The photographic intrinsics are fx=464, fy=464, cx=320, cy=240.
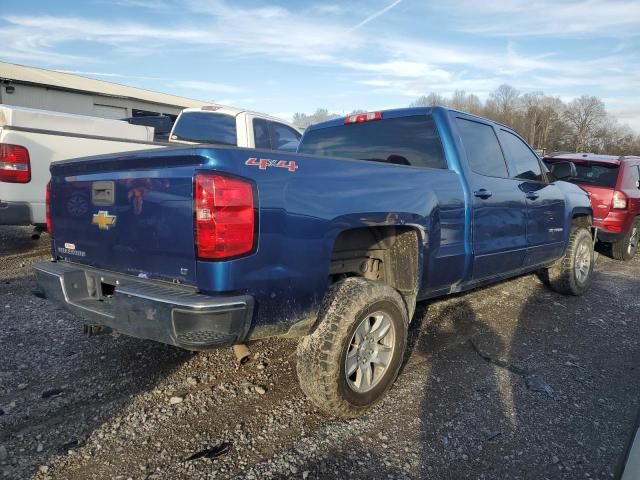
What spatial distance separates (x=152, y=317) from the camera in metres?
2.22

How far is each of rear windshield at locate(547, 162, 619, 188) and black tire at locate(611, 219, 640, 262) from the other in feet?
2.93

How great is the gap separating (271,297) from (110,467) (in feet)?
3.77

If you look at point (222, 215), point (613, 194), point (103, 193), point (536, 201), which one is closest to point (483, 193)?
point (536, 201)

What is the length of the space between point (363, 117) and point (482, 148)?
108cm

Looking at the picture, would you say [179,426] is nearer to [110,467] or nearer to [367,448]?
[110,467]

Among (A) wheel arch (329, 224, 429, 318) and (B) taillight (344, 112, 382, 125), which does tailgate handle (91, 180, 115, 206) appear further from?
(B) taillight (344, 112, 382, 125)

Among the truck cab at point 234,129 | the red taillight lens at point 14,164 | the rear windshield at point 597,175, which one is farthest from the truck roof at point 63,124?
the rear windshield at point 597,175

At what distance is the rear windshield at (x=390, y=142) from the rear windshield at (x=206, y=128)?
288cm

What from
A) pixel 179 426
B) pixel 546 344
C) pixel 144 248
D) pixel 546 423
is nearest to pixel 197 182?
pixel 144 248

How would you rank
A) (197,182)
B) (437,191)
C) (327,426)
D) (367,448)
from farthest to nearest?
(437,191) < (327,426) < (367,448) < (197,182)

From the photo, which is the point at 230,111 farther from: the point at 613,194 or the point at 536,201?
the point at 613,194

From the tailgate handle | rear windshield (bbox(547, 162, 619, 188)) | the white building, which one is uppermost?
the white building

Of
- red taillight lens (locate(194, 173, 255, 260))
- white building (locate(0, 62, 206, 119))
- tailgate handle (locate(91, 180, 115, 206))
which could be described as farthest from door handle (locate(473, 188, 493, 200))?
white building (locate(0, 62, 206, 119))

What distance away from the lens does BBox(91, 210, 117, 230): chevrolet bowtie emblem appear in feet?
8.58
